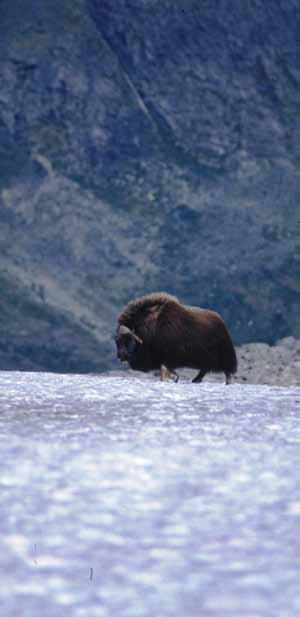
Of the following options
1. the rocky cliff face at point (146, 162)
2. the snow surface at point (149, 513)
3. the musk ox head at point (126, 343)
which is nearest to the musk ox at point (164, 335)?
the musk ox head at point (126, 343)

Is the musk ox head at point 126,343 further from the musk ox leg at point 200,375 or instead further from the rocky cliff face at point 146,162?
the rocky cliff face at point 146,162

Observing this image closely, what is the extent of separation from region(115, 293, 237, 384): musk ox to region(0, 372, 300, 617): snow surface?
3.72 meters

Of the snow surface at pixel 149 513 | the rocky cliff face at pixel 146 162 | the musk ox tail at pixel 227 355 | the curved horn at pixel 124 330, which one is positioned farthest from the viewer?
the rocky cliff face at pixel 146 162

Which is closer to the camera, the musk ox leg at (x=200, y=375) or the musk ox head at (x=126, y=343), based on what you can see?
the musk ox head at (x=126, y=343)

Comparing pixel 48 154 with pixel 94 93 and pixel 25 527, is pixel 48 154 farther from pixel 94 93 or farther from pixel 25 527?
pixel 25 527

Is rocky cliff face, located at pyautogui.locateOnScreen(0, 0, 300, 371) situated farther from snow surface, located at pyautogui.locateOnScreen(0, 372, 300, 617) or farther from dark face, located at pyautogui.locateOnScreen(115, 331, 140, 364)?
snow surface, located at pyautogui.locateOnScreen(0, 372, 300, 617)

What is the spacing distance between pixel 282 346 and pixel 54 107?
8.95m

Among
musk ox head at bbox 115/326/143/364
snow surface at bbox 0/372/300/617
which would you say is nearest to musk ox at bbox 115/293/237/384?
musk ox head at bbox 115/326/143/364

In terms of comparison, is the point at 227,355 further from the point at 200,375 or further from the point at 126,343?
the point at 126,343

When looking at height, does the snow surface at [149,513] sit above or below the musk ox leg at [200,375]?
above

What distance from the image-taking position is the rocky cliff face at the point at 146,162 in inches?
996

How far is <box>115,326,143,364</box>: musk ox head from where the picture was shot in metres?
14.6

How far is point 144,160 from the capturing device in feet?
90.1

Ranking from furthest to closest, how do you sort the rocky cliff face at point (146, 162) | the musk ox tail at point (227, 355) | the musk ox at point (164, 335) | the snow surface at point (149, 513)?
the rocky cliff face at point (146, 162), the musk ox tail at point (227, 355), the musk ox at point (164, 335), the snow surface at point (149, 513)
